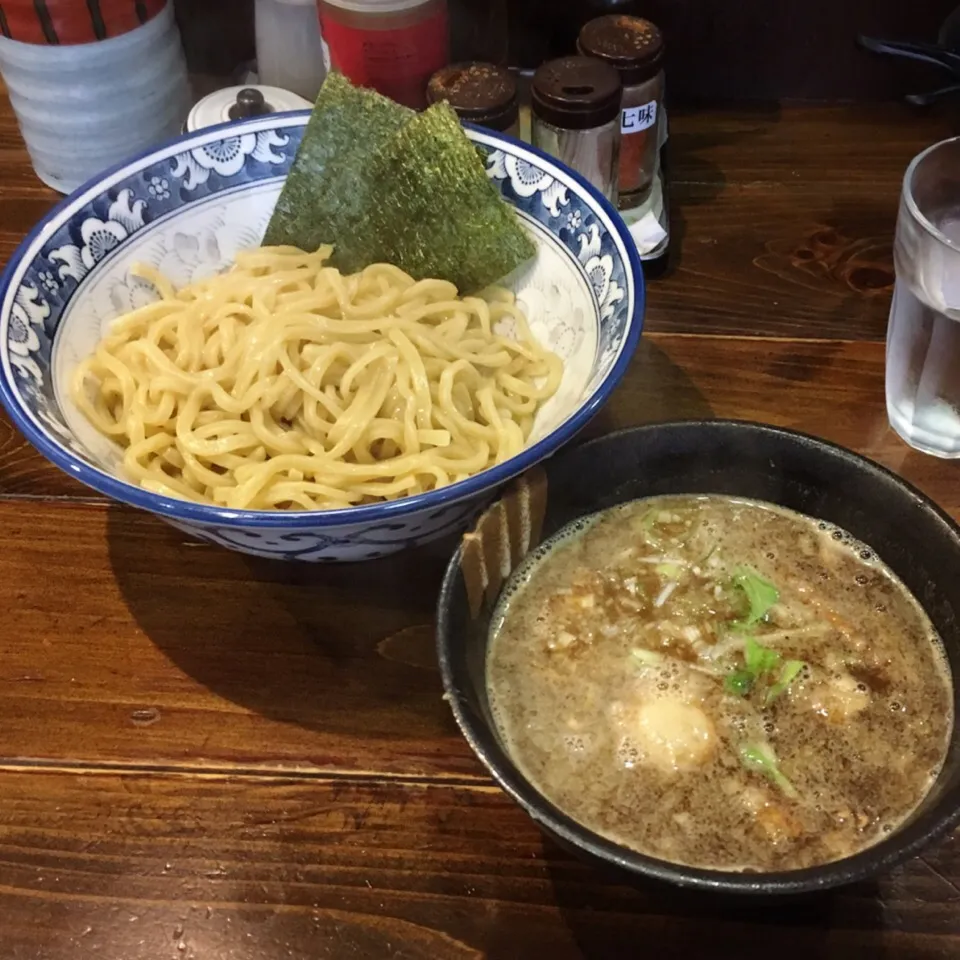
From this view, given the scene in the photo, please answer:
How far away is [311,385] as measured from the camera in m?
1.26

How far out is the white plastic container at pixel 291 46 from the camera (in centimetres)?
178

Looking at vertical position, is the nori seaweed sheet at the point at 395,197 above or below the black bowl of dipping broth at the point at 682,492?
above

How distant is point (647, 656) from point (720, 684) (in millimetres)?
75

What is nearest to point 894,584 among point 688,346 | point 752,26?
point 688,346

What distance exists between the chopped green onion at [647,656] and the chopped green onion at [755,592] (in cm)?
10

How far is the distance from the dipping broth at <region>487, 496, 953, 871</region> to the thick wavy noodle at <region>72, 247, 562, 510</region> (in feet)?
0.76

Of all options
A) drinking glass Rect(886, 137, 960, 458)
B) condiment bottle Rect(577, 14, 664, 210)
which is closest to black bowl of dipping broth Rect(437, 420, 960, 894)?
drinking glass Rect(886, 137, 960, 458)

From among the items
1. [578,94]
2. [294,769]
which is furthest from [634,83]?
[294,769]

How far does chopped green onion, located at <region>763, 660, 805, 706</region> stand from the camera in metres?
0.97

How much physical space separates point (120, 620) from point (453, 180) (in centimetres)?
70

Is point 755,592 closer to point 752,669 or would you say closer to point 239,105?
point 752,669

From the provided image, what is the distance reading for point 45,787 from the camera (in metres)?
1.02

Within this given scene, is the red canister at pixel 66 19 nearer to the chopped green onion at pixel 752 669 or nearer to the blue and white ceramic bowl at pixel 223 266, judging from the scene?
the blue and white ceramic bowl at pixel 223 266

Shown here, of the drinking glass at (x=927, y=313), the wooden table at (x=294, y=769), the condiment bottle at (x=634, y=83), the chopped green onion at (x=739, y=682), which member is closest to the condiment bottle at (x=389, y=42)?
the condiment bottle at (x=634, y=83)
